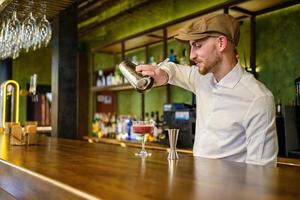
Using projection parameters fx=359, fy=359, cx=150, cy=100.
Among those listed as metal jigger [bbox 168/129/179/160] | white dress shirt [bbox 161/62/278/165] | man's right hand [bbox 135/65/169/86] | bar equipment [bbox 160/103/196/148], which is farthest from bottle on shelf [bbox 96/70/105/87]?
metal jigger [bbox 168/129/179/160]

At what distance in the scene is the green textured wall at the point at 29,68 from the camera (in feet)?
24.5

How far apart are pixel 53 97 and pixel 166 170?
2.44m

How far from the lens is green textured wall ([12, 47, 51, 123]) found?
746cm

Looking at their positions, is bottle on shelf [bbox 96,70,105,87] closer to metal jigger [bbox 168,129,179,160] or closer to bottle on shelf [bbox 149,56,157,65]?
bottle on shelf [bbox 149,56,157,65]

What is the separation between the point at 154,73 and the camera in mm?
1695

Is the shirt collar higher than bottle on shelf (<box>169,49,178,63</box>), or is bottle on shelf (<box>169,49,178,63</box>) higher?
bottle on shelf (<box>169,49,178,63</box>)

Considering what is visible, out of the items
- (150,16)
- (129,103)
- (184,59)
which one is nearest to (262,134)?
(184,59)

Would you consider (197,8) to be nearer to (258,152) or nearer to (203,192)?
(258,152)

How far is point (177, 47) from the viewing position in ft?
14.2

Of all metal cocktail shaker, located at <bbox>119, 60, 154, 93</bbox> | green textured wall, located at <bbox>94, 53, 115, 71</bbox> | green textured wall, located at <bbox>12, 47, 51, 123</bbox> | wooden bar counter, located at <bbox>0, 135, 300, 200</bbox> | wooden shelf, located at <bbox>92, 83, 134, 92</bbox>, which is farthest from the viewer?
green textured wall, located at <bbox>12, 47, 51, 123</bbox>

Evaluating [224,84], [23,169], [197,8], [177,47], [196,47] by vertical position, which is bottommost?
[23,169]

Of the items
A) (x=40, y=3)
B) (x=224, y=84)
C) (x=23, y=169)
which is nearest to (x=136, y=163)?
(x=23, y=169)

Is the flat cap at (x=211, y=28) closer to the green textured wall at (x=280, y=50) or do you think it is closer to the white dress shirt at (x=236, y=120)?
the white dress shirt at (x=236, y=120)

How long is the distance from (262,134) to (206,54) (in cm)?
45
